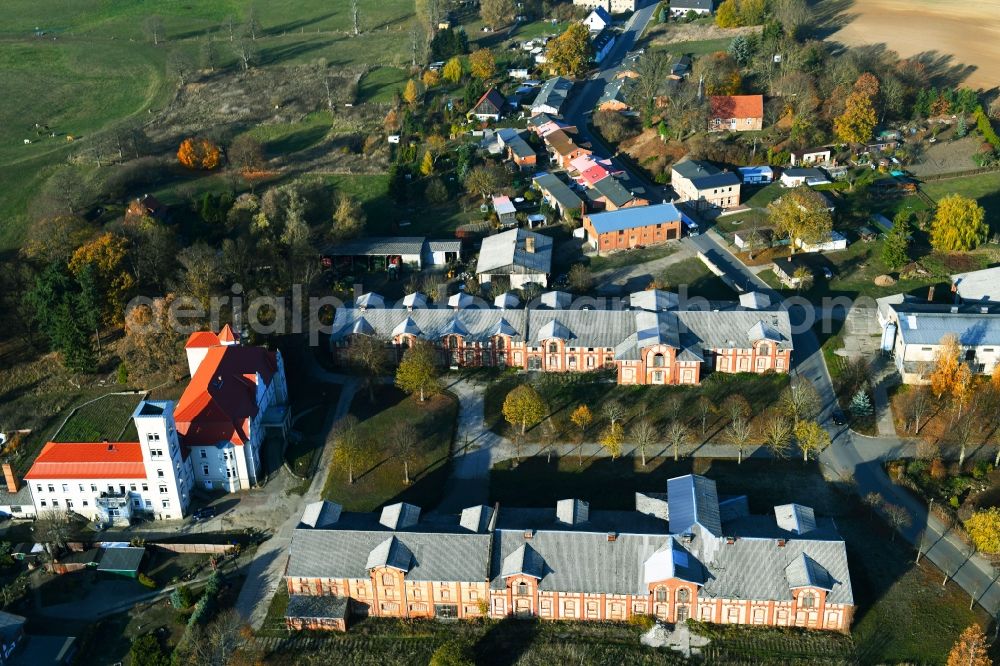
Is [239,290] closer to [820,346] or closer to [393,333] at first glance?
[393,333]

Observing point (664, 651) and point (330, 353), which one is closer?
point (664, 651)

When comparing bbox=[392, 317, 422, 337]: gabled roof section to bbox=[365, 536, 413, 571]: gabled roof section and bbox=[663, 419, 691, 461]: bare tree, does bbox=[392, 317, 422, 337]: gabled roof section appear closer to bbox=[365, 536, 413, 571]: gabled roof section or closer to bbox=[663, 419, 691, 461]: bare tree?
bbox=[663, 419, 691, 461]: bare tree

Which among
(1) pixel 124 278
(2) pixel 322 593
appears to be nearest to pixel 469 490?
(2) pixel 322 593

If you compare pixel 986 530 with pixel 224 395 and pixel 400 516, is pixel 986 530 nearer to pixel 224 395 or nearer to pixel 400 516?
pixel 400 516

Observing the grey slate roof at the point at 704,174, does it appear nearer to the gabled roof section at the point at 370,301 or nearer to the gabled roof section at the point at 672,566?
the gabled roof section at the point at 370,301

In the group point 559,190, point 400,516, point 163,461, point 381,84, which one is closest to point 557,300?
point 559,190

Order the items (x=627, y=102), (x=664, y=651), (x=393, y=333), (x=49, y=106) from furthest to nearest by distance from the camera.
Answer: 1. (x=49, y=106)
2. (x=627, y=102)
3. (x=393, y=333)
4. (x=664, y=651)

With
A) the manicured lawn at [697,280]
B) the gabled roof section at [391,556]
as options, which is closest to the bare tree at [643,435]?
the gabled roof section at [391,556]
